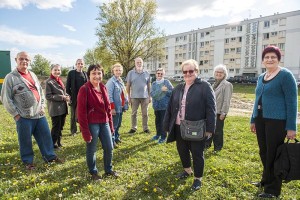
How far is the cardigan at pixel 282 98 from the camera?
371cm

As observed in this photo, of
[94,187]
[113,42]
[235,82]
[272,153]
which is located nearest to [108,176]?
[94,187]

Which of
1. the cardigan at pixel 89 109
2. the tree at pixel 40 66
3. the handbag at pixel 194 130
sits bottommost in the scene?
the handbag at pixel 194 130

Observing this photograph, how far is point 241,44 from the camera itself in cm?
5969

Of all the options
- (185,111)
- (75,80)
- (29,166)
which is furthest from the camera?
(75,80)

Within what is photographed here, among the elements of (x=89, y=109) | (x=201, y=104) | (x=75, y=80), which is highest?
(x=75, y=80)

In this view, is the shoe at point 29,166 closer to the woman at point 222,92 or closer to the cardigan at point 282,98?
the woman at point 222,92

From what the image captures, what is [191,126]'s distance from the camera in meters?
4.21

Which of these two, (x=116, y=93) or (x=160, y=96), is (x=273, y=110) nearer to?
(x=160, y=96)

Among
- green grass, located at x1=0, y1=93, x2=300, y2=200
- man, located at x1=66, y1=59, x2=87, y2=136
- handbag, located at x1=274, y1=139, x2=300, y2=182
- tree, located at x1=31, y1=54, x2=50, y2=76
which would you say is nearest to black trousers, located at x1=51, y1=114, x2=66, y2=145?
green grass, located at x1=0, y1=93, x2=300, y2=200

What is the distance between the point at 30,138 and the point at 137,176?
2379mm

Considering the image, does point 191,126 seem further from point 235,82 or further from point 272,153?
point 235,82

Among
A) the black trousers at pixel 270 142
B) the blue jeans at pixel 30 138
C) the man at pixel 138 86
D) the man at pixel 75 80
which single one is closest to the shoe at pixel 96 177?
the blue jeans at pixel 30 138

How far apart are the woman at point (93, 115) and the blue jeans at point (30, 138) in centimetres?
149

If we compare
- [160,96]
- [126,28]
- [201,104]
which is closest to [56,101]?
[160,96]
